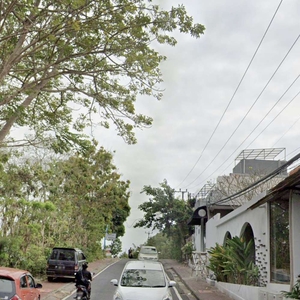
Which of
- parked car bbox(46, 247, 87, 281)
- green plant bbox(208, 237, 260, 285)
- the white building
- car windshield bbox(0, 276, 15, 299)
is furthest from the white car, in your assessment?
parked car bbox(46, 247, 87, 281)

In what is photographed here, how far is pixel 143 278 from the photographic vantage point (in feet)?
39.3

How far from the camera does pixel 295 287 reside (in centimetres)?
1109

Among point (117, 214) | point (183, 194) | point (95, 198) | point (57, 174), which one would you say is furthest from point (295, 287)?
point (117, 214)

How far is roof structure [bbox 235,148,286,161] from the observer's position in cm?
3781

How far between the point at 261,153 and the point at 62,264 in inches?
935

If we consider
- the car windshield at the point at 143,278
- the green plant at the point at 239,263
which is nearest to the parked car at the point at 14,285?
the car windshield at the point at 143,278

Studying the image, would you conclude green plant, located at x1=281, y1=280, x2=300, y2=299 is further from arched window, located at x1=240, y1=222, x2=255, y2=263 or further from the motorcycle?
arched window, located at x1=240, y1=222, x2=255, y2=263

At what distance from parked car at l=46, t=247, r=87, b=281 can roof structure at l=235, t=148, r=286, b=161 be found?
2261 cm

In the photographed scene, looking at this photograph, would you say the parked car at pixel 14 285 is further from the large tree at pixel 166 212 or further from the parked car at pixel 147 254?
the large tree at pixel 166 212

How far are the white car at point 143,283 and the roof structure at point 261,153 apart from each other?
89.4 ft

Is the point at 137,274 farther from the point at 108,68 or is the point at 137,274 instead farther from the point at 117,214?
the point at 117,214

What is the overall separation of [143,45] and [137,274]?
6.68m

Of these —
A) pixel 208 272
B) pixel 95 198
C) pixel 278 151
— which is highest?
pixel 278 151

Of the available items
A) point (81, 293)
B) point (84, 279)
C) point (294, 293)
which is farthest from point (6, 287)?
point (294, 293)
